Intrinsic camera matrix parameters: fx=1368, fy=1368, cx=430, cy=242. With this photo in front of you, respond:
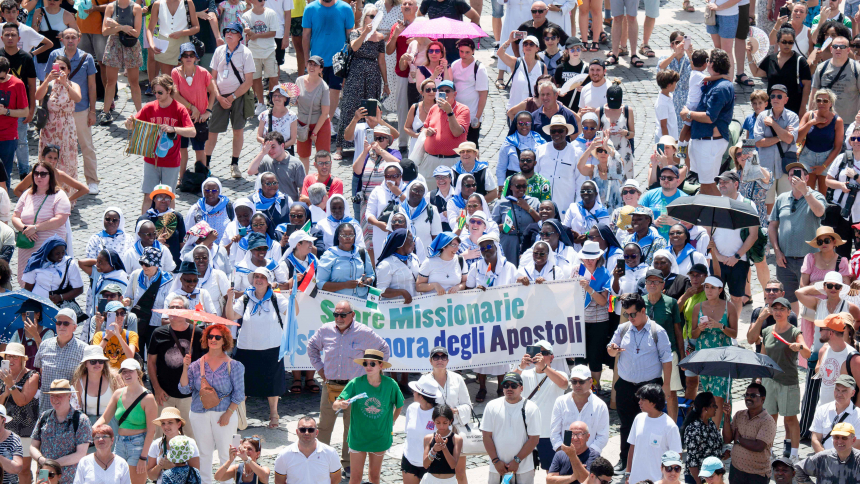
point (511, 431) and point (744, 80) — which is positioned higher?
point (744, 80)

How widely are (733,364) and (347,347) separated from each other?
3619 mm

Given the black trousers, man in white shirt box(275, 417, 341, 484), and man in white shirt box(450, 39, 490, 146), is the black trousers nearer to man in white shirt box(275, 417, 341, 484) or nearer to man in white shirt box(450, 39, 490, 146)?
man in white shirt box(275, 417, 341, 484)

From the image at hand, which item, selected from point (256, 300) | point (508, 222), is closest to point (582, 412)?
point (508, 222)

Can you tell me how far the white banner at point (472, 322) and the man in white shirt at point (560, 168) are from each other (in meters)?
2.24

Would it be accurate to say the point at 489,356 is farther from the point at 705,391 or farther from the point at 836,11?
the point at 836,11

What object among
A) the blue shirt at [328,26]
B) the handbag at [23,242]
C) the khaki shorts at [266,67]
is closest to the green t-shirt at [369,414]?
the handbag at [23,242]

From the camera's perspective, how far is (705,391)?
1328cm

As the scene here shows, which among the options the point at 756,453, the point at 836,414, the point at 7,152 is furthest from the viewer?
the point at 7,152

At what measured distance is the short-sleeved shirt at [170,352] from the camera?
13117 mm

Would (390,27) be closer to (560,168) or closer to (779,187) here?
(560,168)

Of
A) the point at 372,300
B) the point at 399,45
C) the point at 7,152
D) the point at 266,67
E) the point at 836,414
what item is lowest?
the point at 836,414

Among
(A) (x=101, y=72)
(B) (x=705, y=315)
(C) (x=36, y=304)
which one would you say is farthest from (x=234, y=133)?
(B) (x=705, y=315)

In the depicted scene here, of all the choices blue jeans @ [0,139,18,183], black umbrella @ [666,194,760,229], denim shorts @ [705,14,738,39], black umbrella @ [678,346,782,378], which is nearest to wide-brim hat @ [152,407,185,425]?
black umbrella @ [678,346,782,378]

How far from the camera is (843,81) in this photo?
1842 centimetres
